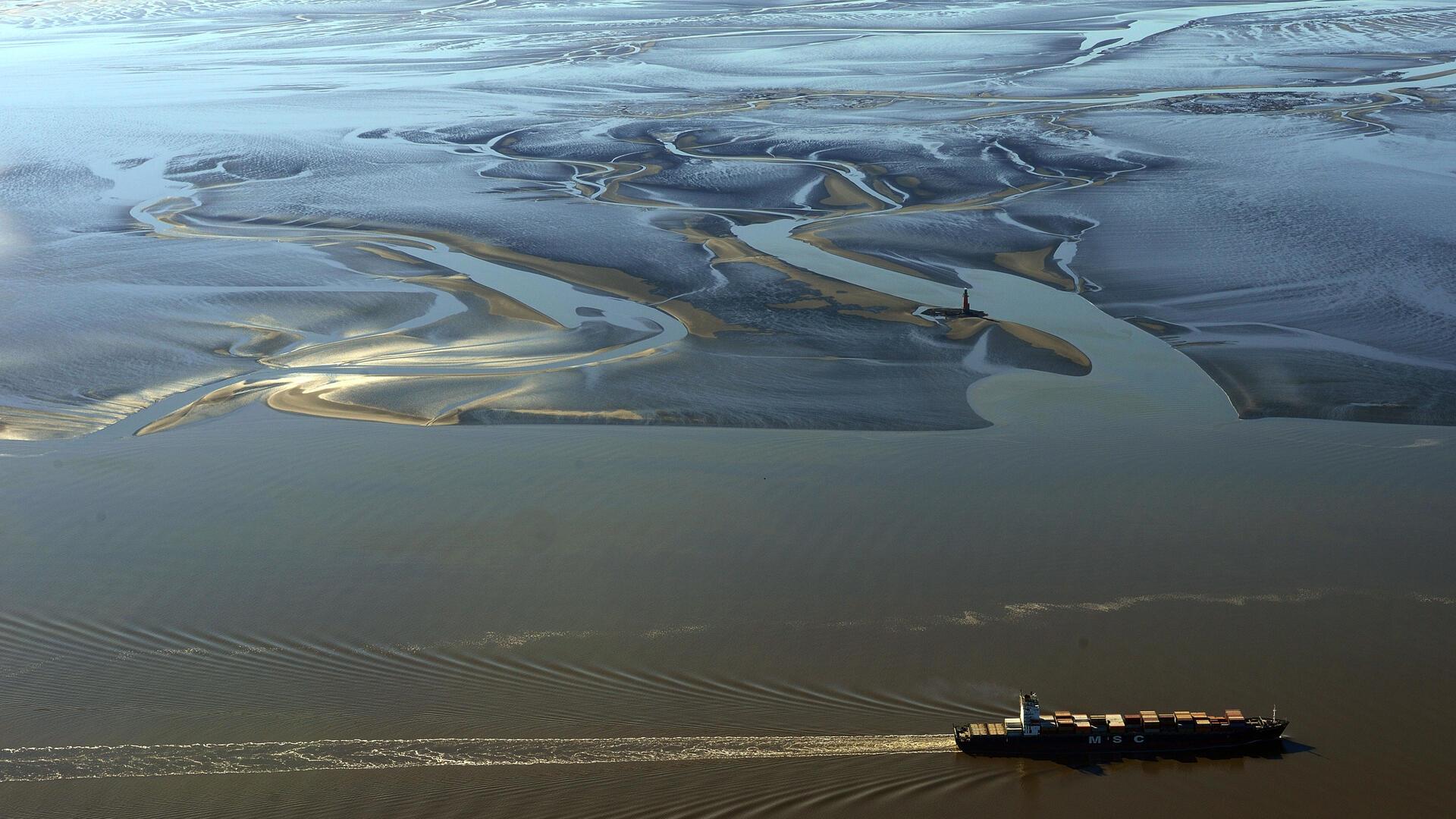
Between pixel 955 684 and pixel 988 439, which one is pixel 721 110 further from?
pixel 955 684

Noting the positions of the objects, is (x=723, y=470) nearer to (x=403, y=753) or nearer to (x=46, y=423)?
(x=403, y=753)

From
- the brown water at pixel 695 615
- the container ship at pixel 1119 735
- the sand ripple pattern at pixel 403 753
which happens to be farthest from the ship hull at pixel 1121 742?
the sand ripple pattern at pixel 403 753

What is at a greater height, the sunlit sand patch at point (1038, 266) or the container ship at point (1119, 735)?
the sunlit sand patch at point (1038, 266)

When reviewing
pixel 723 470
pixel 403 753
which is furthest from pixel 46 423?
pixel 403 753

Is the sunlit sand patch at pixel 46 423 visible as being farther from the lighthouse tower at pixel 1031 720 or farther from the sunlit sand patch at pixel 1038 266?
the sunlit sand patch at pixel 1038 266

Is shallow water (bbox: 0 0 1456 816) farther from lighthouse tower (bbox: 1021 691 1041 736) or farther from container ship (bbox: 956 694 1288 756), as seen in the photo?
→ lighthouse tower (bbox: 1021 691 1041 736)
